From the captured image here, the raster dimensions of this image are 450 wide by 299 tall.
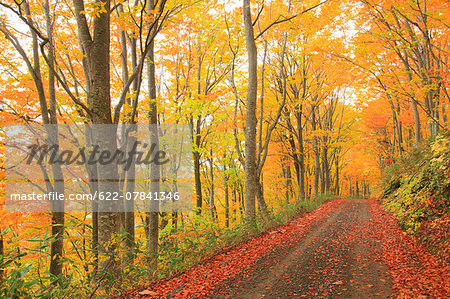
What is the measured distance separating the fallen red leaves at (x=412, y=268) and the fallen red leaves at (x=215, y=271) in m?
2.51

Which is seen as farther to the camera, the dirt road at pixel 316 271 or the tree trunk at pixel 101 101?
the tree trunk at pixel 101 101

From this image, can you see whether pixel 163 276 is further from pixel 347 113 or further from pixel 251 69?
pixel 347 113

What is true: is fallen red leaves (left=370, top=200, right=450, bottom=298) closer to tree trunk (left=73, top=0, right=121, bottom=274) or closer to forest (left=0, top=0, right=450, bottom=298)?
forest (left=0, top=0, right=450, bottom=298)

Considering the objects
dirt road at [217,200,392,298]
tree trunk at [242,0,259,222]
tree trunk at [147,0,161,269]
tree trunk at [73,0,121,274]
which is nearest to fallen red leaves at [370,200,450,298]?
dirt road at [217,200,392,298]

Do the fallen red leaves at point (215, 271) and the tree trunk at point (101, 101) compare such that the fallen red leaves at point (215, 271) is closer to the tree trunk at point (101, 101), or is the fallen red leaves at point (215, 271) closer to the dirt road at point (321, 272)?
the dirt road at point (321, 272)

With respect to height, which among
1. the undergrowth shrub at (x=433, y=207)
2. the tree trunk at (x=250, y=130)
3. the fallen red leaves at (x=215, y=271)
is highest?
the tree trunk at (x=250, y=130)

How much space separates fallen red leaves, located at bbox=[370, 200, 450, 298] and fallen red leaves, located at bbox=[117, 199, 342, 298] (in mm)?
2513

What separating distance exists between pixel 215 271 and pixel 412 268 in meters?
3.82

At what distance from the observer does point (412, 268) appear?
4.93m

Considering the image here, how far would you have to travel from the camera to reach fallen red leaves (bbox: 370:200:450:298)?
3932 mm

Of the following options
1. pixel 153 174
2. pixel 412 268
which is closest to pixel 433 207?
pixel 412 268

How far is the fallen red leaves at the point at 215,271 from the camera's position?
Result: 4453mm

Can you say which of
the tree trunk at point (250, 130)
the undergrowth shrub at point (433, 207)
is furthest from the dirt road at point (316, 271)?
the tree trunk at point (250, 130)

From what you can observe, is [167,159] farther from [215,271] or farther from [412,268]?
[412,268]
